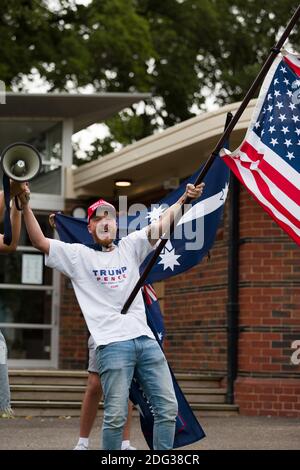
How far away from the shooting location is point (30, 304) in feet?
57.9

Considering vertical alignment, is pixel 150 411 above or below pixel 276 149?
below

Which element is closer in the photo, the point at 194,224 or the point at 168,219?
the point at 168,219

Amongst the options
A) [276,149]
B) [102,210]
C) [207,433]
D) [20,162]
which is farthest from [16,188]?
[207,433]

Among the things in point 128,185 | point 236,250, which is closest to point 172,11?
point 128,185

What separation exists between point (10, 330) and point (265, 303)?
554 centimetres

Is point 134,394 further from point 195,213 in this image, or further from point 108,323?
point 195,213

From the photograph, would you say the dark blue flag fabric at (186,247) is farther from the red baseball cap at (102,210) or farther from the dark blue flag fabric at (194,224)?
the red baseball cap at (102,210)

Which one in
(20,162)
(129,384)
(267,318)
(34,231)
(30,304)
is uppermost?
(20,162)

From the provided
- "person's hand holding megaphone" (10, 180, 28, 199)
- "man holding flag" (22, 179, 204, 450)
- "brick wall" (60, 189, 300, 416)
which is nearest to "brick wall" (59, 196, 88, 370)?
"brick wall" (60, 189, 300, 416)

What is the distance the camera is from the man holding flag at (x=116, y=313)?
6.98 meters

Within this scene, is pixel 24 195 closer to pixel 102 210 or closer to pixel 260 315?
pixel 102 210

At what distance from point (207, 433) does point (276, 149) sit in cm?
387

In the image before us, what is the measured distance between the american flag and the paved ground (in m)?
2.59

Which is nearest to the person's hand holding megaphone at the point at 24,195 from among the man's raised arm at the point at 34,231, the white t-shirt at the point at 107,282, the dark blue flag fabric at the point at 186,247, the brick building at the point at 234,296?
the man's raised arm at the point at 34,231
